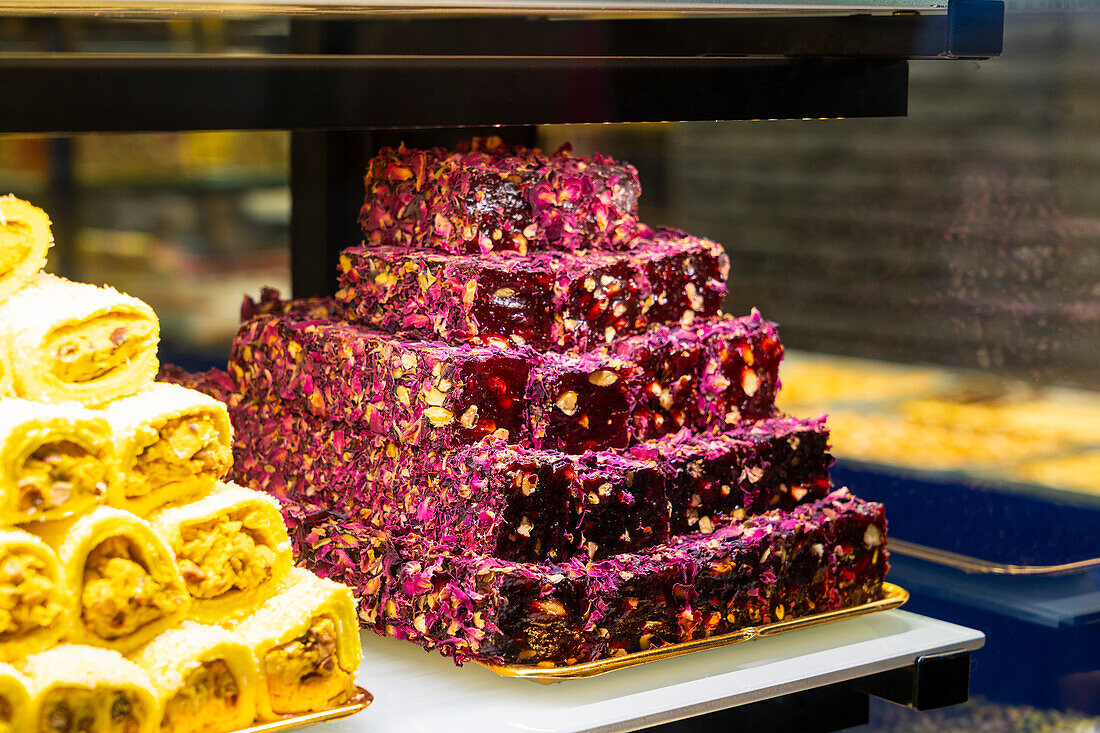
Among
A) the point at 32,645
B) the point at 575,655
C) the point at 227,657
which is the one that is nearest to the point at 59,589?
the point at 32,645

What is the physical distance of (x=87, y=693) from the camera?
1.34 m

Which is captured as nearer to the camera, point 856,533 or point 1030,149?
point 856,533

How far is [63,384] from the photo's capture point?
1419 mm

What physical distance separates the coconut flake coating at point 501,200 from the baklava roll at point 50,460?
22.7 inches

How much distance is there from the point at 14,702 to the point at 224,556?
260 mm

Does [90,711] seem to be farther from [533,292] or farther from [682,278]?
[682,278]

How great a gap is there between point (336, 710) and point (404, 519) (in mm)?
317

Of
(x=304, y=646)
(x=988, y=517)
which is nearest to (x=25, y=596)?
(x=304, y=646)

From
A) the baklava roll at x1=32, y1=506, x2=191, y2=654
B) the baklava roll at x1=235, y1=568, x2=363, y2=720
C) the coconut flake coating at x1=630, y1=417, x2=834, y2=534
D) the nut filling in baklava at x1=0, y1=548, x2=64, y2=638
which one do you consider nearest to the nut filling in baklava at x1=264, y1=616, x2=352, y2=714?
the baklava roll at x1=235, y1=568, x2=363, y2=720

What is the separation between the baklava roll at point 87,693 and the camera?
1.32m

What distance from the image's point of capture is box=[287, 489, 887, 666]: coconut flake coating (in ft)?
5.50

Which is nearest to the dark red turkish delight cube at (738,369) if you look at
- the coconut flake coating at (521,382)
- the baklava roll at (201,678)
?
the coconut flake coating at (521,382)

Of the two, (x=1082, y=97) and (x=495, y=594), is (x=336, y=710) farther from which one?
(x=1082, y=97)

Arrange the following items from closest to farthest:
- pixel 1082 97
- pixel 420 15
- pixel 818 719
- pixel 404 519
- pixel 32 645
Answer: pixel 32 645, pixel 420 15, pixel 404 519, pixel 818 719, pixel 1082 97
